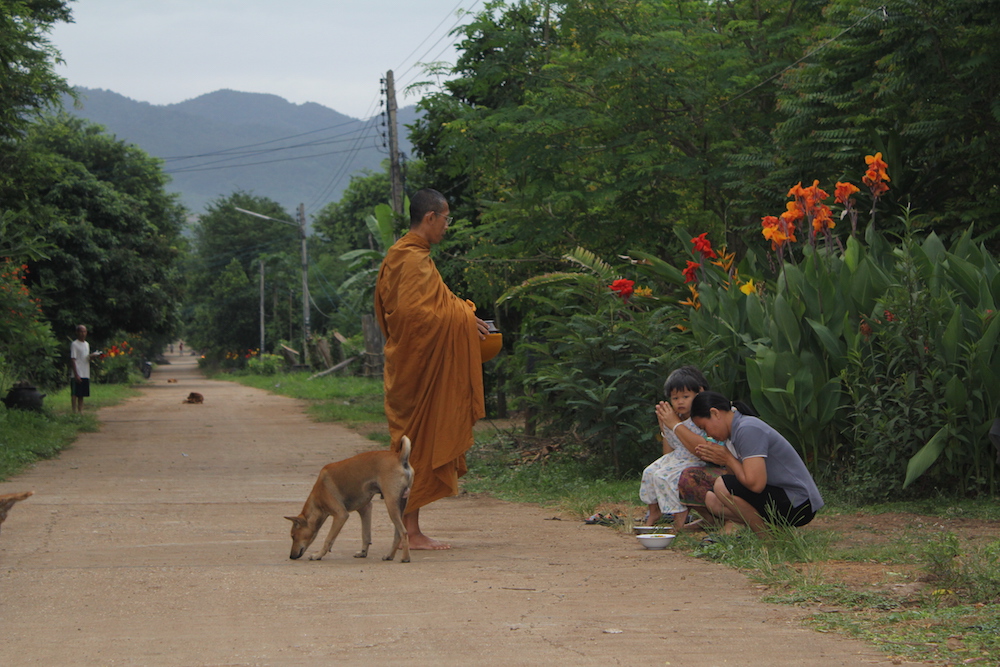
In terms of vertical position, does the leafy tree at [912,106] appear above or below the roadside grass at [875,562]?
above

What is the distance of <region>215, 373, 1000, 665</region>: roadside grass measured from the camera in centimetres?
371

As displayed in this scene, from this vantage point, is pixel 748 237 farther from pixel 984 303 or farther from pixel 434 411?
pixel 434 411

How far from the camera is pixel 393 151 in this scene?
23.1 m

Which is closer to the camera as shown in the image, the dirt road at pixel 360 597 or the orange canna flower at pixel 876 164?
the dirt road at pixel 360 597

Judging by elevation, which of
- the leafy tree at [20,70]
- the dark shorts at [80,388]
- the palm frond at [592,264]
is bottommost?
the dark shorts at [80,388]

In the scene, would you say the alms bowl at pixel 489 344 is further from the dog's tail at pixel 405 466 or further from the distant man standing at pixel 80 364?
the distant man standing at pixel 80 364

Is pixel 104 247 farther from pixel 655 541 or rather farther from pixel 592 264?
pixel 655 541

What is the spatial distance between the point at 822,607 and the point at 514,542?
2.51 meters

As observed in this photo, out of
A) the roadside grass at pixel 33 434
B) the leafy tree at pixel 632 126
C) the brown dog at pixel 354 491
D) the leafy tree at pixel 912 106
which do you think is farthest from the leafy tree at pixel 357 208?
the brown dog at pixel 354 491

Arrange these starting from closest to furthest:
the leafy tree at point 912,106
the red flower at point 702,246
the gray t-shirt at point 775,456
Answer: the gray t-shirt at point 775,456
the leafy tree at point 912,106
the red flower at point 702,246

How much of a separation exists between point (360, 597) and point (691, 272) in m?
5.67

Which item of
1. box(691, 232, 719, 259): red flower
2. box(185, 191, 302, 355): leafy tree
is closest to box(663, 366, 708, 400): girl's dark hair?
box(691, 232, 719, 259): red flower

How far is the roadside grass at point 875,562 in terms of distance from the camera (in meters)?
3.71

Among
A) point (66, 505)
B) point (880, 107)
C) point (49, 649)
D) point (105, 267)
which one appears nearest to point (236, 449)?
point (66, 505)
